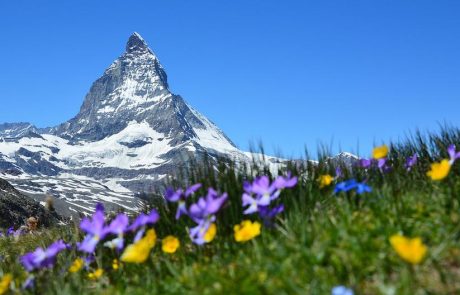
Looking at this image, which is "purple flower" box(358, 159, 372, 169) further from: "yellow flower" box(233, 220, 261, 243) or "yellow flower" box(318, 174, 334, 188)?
"yellow flower" box(233, 220, 261, 243)

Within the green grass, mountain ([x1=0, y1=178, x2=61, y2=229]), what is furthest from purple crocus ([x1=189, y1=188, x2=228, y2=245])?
mountain ([x1=0, y1=178, x2=61, y2=229])

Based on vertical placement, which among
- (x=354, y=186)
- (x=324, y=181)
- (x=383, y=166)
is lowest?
(x=354, y=186)

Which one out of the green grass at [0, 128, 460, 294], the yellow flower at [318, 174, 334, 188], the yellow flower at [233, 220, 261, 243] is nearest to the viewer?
the green grass at [0, 128, 460, 294]

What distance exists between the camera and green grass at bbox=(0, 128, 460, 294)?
309 centimetres

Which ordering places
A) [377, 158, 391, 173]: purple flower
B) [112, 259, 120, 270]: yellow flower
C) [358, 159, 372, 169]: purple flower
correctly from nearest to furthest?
[112, 259, 120, 270]: yellow flower < [377, 158, 391, 173]: purple flower < [358, 159, 372, 169]: purple flower

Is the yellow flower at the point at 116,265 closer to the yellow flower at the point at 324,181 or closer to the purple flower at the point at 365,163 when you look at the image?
the yellow flower at the point at 324,181

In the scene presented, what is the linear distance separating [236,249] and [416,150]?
3.94 m

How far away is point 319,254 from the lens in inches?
132

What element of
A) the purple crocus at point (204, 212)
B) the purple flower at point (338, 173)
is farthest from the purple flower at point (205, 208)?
the purple flower at point (338, 173)

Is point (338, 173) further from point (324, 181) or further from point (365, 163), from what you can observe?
point (324, 181)

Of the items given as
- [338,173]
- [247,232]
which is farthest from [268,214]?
[338,173]


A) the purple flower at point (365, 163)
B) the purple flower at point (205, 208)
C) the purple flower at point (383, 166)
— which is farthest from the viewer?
the purple flower at point (365, 163)

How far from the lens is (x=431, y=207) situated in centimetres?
411

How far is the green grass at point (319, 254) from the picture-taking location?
3094mm
